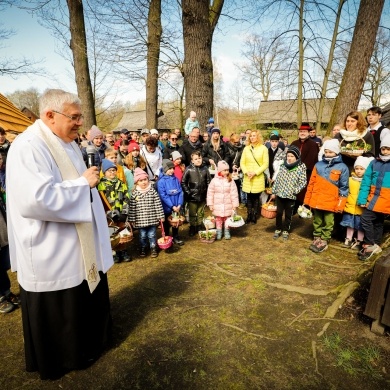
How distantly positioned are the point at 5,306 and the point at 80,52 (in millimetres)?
8006

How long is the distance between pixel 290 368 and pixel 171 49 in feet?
27.3

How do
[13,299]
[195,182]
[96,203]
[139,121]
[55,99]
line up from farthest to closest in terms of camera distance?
[139,121] → [195,182] → [13,299] → [96,203] → [55,99]

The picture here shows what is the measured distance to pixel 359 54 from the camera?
20.8 feet

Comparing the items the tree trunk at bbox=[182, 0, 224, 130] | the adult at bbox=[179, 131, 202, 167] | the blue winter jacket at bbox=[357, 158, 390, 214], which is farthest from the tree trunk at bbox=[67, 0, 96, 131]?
the blue winter jacket at bbox=[357, 158, 390, 214]

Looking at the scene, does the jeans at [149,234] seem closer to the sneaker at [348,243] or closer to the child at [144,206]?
the child at [144,206]

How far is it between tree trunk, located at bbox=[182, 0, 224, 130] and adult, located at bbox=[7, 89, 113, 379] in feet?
16.9

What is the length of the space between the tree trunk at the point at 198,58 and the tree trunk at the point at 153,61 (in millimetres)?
2845

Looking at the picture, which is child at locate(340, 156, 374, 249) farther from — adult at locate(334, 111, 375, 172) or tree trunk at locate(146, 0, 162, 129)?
tree trunk at locate(146, 0, 162, 129)

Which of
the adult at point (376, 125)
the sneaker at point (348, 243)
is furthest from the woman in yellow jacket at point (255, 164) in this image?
the adult at point (376, 125)

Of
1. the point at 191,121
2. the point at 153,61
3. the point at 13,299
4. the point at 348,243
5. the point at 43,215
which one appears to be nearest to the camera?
the point at 43,215

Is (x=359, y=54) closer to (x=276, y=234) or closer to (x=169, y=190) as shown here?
(x=276, y=234)

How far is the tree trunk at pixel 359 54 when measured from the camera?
20.2 ft

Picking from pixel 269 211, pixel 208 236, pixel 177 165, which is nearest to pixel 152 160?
pixel 177 165

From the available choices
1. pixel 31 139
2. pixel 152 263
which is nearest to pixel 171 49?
pixel 152 263
